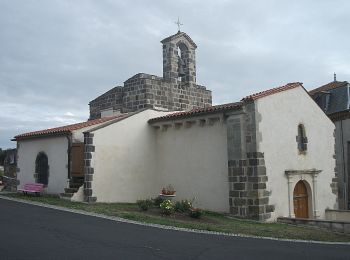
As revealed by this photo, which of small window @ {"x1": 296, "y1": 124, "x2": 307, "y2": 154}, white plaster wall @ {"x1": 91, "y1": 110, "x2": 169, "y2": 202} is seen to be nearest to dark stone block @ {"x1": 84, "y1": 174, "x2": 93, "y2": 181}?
white plaster wall @ {"x1": 91, "y1": 110, "x2": 169, "y2": 202}

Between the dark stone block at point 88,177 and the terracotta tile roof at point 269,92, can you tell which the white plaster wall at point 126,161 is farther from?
the terracotta tile roof at point 269,92

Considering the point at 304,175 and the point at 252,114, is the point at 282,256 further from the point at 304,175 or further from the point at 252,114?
the point at 304,175

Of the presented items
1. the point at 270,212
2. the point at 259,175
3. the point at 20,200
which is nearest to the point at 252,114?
the point at 259,175

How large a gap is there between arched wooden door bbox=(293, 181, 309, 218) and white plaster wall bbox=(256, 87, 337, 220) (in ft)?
2.49

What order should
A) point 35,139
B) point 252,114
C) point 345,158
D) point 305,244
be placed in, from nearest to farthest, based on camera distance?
point 305,244, point 252,114, point 35,139, point 345,158

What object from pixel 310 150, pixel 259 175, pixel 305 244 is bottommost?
pixel 305 244

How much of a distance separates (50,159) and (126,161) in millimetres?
3840

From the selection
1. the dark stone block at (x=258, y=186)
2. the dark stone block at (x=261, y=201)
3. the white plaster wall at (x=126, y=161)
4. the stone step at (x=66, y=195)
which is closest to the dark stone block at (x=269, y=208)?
the dark stone block at (x=261, y=201)

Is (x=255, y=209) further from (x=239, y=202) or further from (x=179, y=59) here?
(x=179, y=59)

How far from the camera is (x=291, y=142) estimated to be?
17047 millimetres

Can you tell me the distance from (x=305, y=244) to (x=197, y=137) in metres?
7.80

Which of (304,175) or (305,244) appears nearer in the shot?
(305,244)

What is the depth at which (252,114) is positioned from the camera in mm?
15281

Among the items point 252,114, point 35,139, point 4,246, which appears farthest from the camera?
point 35,139
